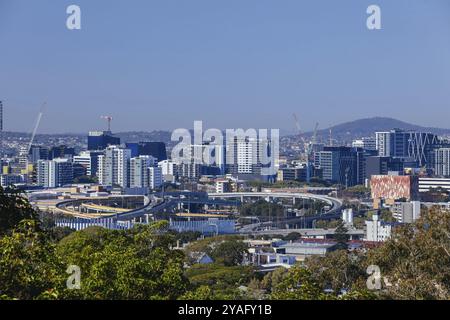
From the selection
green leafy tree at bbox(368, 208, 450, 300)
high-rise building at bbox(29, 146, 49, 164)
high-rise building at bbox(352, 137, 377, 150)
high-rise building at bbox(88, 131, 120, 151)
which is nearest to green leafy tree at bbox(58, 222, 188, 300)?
green leafy tree at bbox(368, 208, 450, 300)

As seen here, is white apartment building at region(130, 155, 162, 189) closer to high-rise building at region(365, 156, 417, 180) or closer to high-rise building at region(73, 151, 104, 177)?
high-rise building at region(73, 151, 104, 177)

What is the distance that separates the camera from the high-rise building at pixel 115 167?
3442 cm

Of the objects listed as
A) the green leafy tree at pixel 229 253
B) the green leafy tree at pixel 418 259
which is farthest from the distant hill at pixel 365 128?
the green leafy tree at pixel 418 259

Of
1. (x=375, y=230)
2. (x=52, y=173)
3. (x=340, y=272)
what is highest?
(x=52, y=173)

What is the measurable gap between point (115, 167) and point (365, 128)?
597 inches

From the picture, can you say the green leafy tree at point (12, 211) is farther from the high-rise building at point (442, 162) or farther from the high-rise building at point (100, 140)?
the high-rise building at point (100, 140)

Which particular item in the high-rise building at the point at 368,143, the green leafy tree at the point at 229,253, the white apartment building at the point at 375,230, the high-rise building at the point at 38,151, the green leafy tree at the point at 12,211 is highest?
the high-rise building at the point at 368,143

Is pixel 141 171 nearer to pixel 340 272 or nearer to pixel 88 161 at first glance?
pixel 88 161

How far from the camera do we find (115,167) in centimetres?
3547

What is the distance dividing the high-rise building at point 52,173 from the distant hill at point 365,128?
1477 cm

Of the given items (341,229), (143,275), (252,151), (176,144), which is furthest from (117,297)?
(176,144)

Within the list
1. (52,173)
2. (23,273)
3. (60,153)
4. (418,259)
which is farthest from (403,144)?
(23,273)

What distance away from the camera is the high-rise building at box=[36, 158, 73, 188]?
33.9 metres
